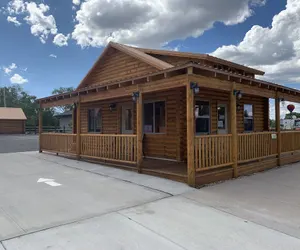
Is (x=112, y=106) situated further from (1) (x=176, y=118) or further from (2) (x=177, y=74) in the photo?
A: (2) (x=177, y=74)

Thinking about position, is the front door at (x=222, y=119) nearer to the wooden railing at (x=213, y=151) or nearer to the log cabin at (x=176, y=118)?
the log cabin at (x=176, y=118)

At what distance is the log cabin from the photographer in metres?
6.54

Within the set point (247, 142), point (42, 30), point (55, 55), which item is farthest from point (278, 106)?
point (55, 55)

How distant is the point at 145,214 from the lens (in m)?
4.25

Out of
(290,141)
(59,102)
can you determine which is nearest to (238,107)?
(290,141)

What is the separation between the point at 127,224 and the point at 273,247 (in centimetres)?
193

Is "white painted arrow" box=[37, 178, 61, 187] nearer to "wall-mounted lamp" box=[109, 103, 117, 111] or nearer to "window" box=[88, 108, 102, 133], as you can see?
"wall-mounted lamp" box=[109, 103, 117, 111]

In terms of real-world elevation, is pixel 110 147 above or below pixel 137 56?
below

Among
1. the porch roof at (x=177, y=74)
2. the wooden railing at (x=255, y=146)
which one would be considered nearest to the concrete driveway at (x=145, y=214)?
the wooden railing at (x=255, y=146)

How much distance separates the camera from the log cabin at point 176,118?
6.54 metres

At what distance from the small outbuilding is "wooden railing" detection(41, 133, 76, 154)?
26081mm

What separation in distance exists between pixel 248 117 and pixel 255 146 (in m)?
3.85

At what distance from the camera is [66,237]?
3371 millimetres

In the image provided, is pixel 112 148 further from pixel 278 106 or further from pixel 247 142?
pixel 278 106
